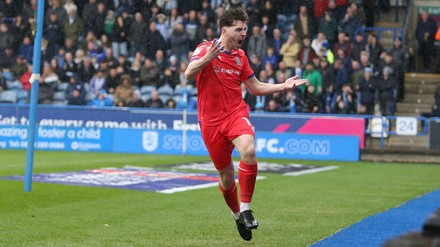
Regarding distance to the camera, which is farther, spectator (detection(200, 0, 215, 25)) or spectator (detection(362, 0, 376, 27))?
spectator (detection(362, 0, 376, 27))

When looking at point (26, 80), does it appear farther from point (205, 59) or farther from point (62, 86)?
point (205, 59)

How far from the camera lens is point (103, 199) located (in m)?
12.8

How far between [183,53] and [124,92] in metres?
2.61

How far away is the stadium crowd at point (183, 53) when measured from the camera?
28.5m

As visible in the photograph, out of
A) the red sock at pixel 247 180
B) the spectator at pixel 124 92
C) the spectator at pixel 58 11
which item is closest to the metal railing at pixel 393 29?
the spectator at pixel 124 92

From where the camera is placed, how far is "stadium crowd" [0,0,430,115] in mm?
28469

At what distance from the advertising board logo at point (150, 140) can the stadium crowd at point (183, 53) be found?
1675mm

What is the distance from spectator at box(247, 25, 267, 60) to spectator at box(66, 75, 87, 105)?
552 cm

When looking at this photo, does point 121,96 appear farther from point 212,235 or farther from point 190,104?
point 212,235

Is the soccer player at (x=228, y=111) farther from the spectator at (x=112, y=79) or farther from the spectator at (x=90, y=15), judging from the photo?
the spectator at (x=90, y=15)

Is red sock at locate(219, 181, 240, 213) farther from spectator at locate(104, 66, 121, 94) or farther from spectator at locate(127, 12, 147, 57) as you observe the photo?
spectator at locate(127, 12, 147, 57)

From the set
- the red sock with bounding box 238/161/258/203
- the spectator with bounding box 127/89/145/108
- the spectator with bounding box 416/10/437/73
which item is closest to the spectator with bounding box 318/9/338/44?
the spectator with bounding box 416/10/437/73

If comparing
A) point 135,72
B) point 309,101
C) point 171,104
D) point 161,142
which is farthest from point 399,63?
point 135,72

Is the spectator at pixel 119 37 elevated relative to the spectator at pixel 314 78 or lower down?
elevated
